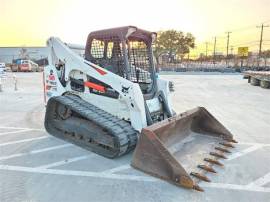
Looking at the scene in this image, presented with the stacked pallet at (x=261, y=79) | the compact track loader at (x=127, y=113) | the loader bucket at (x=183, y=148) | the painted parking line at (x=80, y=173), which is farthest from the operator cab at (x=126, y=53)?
the stacked pallet at (x=261, y=79)

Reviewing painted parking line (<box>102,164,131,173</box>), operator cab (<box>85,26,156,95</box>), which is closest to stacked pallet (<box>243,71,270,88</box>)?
operator cab (<box>85,26,156,95</box>)

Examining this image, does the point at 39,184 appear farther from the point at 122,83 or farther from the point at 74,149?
the point at 122,83

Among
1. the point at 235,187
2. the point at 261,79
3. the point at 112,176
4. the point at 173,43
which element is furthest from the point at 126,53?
the point at 173,43

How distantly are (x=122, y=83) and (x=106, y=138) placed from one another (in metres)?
1.01

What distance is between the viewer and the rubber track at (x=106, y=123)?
4.20 m

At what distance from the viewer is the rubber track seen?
165 inches

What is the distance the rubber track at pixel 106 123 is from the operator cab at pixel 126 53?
2.84 feet

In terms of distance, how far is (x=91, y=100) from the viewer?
525 centimetres

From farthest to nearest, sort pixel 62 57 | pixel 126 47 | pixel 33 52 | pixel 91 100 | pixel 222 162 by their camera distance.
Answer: pixel 33 52
pixel 62 57
pixel 91 100
pixel 126 47
pixel 222 162

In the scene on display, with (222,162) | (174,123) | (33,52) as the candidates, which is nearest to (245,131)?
(222,162)

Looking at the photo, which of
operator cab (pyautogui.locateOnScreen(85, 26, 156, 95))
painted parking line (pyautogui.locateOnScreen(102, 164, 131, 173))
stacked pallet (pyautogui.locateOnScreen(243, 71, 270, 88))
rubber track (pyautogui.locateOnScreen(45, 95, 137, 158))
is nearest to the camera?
painted parking line (pyautogui.locateOnScreen(102, 164, 131, 173))

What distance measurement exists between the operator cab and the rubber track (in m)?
0.87

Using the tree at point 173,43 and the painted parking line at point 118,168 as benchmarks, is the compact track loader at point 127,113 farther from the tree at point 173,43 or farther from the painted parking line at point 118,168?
the tree at point 173,43

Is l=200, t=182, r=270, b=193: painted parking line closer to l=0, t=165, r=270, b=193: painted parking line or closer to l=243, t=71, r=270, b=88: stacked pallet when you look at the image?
l=0, t=165, r=270, b=193: painted parking line
